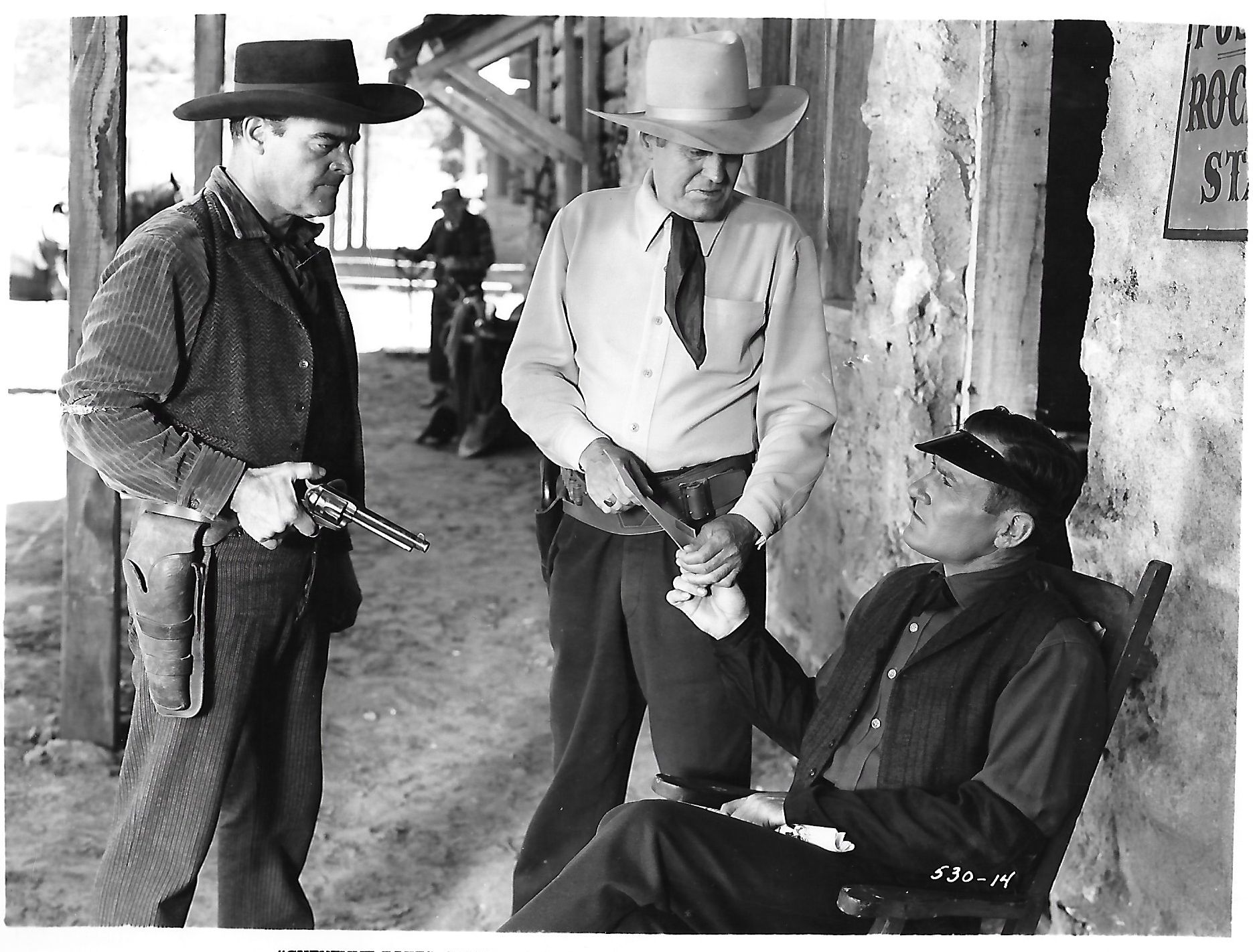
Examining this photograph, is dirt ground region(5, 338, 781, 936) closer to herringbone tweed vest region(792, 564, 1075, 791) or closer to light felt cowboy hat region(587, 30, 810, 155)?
herringbone tweed vest region(792, 564, 1075, 791)

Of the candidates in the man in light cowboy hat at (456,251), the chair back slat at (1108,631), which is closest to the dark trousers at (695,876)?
the chair back slat at (1108,631)

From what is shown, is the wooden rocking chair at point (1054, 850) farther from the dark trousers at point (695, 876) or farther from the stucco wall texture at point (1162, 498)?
the stucco wall texture at point (1162, 498)

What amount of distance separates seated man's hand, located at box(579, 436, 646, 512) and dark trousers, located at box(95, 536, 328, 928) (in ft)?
1.90

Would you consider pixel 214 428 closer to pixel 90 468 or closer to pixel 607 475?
pixel 607 475

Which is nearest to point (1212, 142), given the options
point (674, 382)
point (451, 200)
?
point (674, 382)

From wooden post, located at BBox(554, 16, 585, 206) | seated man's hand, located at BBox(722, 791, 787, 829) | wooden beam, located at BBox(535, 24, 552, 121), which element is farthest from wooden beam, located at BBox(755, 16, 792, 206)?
wooden beam, located at BBox(535, 24, 552, 121)

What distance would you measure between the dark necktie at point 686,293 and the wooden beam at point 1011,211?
100 cm

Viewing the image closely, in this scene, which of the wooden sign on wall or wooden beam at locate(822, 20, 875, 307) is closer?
the wooden sign on wall

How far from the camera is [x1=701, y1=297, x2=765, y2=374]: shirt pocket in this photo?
283 cm

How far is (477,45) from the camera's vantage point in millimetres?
9367

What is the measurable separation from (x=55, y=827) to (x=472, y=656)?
1.98 metres

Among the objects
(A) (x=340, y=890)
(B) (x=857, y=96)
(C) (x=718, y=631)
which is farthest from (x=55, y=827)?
(B) (x=857, y=96)

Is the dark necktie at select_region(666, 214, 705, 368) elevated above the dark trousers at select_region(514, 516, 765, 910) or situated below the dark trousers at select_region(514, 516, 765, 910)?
above

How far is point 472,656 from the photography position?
570cm
